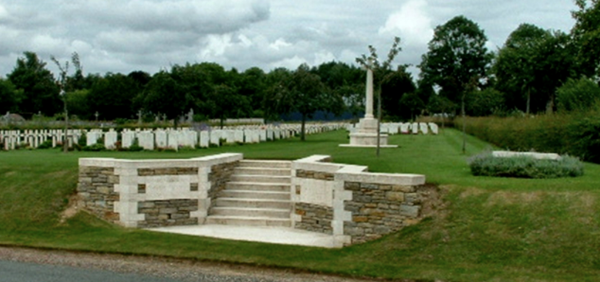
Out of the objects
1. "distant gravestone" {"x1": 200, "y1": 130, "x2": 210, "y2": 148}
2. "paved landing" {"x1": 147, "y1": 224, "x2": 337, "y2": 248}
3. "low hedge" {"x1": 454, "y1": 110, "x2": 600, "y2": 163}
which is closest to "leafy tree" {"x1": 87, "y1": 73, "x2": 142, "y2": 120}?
"distant gravestone" {"x1": 200, "y1": 130, "x2": 210, "y2": 148}

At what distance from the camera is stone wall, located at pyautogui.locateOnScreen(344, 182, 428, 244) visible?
33.0ft

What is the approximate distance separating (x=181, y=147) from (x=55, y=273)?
1445cm

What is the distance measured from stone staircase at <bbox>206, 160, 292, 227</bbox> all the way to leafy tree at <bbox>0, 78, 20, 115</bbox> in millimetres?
53492

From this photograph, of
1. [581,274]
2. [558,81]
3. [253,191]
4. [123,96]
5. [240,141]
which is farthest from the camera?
[123,96]

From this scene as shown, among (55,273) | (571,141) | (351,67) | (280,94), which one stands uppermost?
(351,67)

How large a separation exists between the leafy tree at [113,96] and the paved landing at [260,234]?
5111 cm

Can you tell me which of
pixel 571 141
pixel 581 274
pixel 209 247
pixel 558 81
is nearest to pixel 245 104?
pixel 558 81

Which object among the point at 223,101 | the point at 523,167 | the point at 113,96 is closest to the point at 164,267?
the point at 523,167

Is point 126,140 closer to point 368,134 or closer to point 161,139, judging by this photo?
point 161,139

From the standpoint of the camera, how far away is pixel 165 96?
29.6 m

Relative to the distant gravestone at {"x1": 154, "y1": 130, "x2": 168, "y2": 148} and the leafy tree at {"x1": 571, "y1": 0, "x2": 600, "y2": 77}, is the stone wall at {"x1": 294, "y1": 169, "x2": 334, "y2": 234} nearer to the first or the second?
the distant gravestone at {"x1": 154, "y1": 130, "x2": 168, "y2": 148}

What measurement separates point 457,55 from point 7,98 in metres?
48.9

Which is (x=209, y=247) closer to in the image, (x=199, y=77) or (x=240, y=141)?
(x=240, y=141)

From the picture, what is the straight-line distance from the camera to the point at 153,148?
2225cm
